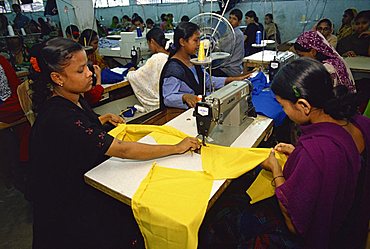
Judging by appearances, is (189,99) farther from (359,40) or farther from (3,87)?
(359,40)

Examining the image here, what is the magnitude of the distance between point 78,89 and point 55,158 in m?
0.35

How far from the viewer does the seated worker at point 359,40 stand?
14.8ft

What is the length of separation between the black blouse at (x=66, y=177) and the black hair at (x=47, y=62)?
0.29 feet

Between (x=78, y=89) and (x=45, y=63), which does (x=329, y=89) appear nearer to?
(x=78, y=89)

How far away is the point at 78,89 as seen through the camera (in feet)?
4.50

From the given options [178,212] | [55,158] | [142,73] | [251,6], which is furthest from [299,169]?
[251,6]

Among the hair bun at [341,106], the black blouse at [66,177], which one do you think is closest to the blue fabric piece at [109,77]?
the black blouse at [66,177]

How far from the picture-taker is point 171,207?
1090 mm

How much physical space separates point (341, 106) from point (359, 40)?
431 centimetres

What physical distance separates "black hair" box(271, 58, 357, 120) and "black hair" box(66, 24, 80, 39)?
155 inches

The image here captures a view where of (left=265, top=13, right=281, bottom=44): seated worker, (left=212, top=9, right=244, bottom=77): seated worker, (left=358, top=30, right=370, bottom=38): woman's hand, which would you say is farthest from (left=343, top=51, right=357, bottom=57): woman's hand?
(left=265, top=13, right=281, bottom=44): seated worker

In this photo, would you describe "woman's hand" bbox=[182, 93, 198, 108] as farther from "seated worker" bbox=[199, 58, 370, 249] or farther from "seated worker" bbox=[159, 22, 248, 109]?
"seated worker" bbox=[199, 58, 370, 249]

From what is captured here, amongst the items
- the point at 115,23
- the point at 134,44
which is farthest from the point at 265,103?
the point at 115,23

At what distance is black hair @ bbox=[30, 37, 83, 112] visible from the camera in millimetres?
1286
